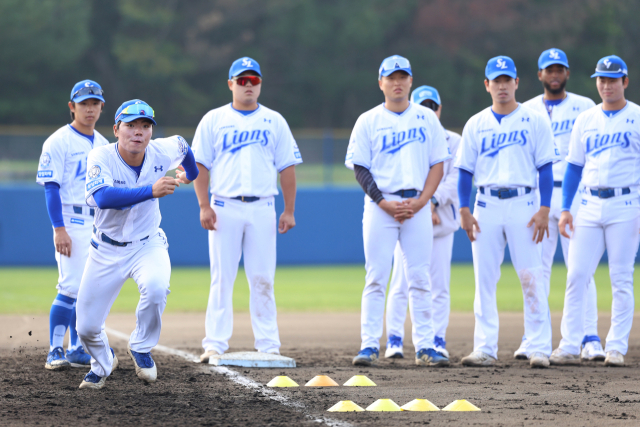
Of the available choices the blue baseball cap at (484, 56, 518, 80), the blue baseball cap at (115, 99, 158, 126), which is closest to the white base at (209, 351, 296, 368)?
the blue baseball cap at (115, 99, 158, 126)

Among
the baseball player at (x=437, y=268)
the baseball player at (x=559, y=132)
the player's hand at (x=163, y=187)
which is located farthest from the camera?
the baseball player at (x=437, y=268)

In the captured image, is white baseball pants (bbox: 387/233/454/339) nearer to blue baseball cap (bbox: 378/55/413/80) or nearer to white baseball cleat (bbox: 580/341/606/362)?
white baseball cleat (bbox: 580/341/606/362)

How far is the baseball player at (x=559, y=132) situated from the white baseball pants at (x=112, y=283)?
344 cm

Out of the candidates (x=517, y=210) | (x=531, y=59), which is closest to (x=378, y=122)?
(x=517, y=210)

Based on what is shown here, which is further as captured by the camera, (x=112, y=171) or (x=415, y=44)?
(x=415, y=44)

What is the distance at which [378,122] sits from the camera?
7.25 meters

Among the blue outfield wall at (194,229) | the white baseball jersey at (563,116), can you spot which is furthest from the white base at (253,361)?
the blue outfield wall at (194,229)

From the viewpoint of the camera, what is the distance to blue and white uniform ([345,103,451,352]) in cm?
714

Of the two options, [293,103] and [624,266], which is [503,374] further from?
[293,103]

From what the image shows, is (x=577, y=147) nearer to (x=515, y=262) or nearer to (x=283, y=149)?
(x=515, y=262)

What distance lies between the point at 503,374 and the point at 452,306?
5529 mm

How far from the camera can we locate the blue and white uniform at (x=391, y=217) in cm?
714

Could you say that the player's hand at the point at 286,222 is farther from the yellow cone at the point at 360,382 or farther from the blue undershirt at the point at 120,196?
the blue undershirt at the point at 120,196

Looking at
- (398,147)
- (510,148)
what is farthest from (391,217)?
(510,148)
